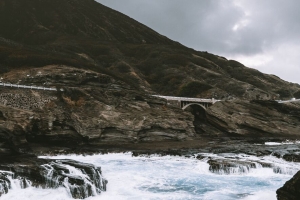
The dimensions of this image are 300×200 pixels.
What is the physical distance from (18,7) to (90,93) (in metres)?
122

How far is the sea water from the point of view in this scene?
22.0m

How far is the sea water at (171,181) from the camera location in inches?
864

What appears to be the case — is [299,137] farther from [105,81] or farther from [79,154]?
[79,154]

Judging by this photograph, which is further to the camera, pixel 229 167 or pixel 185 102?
pixel 185 102

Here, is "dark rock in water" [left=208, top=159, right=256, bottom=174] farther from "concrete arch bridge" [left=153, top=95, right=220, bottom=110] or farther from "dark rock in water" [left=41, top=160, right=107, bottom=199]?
"concrete arch bridge" [left=153, top=95, right=220, bottom=110]

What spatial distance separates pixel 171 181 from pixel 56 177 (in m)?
9.70

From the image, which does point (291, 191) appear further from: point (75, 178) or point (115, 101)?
point (115, 101)

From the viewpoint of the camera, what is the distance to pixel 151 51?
13475 centimetres

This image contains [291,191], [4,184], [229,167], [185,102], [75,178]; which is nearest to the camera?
[291,191]

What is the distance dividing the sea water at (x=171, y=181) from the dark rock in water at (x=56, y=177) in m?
0.49

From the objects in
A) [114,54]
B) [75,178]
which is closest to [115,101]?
[75,178]

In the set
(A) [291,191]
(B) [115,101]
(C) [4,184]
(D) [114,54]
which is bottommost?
(C) [4,184]

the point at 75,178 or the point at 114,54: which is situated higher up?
the point at 114,54

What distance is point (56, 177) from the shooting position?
22.7m
